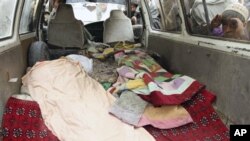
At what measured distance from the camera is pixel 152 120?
2.67 metres

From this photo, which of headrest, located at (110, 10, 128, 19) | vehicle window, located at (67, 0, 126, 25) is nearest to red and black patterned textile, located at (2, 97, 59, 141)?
headrest, located at (110, 10, 128, 19)

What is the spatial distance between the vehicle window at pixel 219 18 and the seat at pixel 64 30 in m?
2.54

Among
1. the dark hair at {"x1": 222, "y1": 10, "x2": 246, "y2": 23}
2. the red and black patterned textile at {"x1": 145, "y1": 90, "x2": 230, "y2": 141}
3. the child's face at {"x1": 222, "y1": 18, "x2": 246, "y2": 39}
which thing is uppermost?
the dark hair at {"x1": 222, "y1": 10, "x2": 246, "y2": 23}

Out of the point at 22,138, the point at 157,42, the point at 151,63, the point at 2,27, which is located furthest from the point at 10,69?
the point at 157,42

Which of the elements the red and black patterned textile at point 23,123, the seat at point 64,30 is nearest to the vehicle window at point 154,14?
the seat at point 64,30

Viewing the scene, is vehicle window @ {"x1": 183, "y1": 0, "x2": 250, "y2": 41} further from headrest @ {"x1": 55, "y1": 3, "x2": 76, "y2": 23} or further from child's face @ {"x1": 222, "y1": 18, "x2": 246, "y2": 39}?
headrest @ {"x1": 55, "y1": 3, "x2": 76, "y2": 23}

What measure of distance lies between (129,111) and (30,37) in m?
2.39

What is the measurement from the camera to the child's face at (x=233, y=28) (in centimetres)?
263

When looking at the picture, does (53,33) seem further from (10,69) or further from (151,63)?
(10,69)

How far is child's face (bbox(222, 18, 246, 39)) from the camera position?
263 centimetres

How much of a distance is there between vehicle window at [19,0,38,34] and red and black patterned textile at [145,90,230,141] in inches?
98.9

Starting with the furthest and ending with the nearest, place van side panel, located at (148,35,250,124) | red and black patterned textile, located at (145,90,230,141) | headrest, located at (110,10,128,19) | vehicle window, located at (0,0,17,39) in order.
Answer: headrest, located at (110,10,128,19) < vehicle window, located at (0,0,17,39) < red and black patterned textile, located at (145,90,230,141) < van side panel, located at (148,35,250,124)

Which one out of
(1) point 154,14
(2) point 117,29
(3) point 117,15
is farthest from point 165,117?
(3) point 117,15

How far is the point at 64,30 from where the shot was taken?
5.62 m
